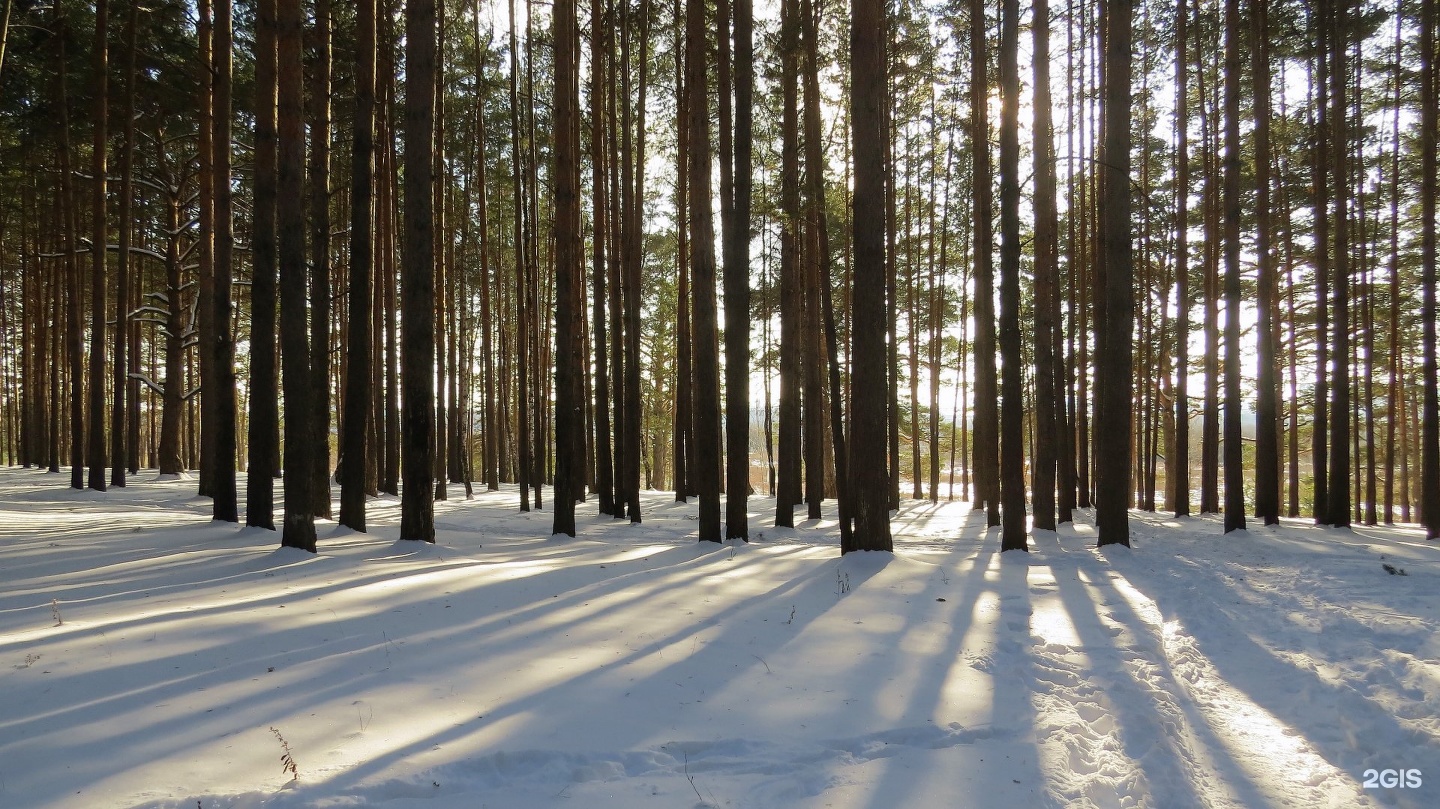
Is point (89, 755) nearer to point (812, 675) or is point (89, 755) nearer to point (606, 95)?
point (812, 675)

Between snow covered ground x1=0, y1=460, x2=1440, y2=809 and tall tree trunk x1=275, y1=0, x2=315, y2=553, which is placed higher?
tall tree trunk x1=275, y1=0, x2=315, y2=553

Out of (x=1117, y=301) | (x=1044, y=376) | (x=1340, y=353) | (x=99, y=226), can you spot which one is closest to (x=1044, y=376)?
(x=1044, y=376)

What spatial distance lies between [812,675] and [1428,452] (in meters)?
13.9

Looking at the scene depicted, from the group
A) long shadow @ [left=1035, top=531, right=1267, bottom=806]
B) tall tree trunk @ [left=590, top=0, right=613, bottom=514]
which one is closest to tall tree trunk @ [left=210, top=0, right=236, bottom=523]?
tall tree trunk @ [left=590, top=0, right=613, bottom=514]

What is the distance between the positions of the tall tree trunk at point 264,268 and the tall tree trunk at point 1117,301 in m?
10.4

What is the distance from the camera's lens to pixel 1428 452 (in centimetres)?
1197

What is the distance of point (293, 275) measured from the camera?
7391 mm

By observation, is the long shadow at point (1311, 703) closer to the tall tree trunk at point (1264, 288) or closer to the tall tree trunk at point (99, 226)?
the tall tree trunk at point (1264, 288)

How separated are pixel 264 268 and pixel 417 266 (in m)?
1.77

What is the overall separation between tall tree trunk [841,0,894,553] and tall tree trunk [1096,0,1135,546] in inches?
154

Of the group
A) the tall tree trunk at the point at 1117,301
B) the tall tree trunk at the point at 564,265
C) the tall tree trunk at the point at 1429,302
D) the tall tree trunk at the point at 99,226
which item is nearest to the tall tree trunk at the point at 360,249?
the tall tree trunk at the point at 564,265

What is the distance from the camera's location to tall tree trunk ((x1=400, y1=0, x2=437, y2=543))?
8016 millimetres

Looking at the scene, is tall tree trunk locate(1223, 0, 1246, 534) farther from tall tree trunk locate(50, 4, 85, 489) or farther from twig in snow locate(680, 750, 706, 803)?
tall tree trunk locate(50, 4, 85, 489)

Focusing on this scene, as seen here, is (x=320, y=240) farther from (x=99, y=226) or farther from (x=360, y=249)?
(x=99, y=226)
